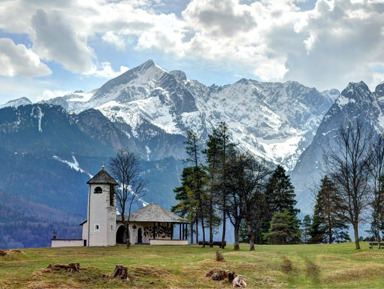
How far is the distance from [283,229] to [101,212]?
34345 millimetres

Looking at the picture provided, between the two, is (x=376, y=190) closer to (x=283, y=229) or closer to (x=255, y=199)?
(x=255, y=199)

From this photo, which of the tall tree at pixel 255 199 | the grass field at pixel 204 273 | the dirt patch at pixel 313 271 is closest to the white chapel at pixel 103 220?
the tall tree at pixel 255 199

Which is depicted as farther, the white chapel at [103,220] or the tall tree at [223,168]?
the white chapel at [103,220]

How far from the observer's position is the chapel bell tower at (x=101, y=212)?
74312 millimetres

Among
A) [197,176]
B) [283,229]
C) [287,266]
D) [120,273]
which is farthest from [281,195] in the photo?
[120,273]

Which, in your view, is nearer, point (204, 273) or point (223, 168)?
point (204, 273)

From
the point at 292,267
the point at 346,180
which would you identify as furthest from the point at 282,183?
the point at 292,267

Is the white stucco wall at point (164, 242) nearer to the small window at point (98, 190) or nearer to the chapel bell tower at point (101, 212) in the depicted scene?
the chapel bell tower at point (101, 212)

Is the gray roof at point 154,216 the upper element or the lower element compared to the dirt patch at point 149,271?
upper

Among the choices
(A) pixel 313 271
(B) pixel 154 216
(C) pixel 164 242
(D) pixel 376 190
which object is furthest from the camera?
(B) pixel 154 216

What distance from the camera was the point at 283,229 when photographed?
92438 millimetres

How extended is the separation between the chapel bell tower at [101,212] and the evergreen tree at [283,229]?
29409mm

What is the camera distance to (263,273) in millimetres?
37406

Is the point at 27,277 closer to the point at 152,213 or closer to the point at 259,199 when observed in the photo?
the point at 259,199
